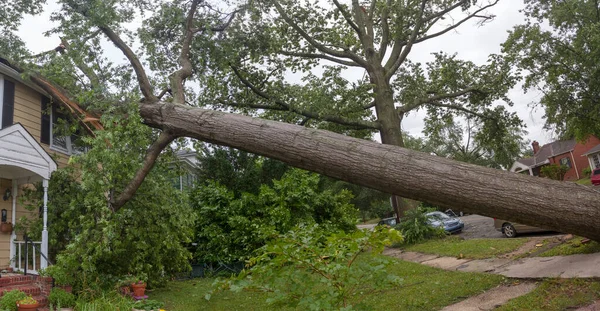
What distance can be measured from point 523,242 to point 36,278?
930cm

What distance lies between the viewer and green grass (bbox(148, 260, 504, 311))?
18.7 ft

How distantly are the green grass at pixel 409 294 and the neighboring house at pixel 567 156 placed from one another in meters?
37.1

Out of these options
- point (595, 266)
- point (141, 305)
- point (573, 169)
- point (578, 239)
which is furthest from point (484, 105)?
point (573, 169)

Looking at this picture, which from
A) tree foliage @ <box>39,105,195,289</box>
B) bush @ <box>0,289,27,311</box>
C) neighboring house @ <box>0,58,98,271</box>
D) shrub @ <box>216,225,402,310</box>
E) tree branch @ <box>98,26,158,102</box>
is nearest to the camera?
shrub @ <box>216,225,402,310</box>

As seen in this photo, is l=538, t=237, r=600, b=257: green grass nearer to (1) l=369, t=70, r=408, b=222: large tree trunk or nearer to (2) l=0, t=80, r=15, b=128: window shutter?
(1) l=369, t=70, r=408, b=222: large tree trunk

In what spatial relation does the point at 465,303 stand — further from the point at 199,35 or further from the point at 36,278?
the point at 199,35

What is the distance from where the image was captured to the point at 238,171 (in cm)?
1541

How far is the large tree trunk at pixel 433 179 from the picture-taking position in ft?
13.4

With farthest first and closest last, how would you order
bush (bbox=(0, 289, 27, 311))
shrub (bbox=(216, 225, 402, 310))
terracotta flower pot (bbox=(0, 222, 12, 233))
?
terracotta flower pot (bbox=(0, 222, 12, 233)), bush (bbox=(0, 289, 27, 311)), shrub (bbox=(216, 225, 402, 310))

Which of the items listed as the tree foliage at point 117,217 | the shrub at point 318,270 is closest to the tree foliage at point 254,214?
the tree foliage at point 117,217

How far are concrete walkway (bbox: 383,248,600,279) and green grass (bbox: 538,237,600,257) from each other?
0.52 ft

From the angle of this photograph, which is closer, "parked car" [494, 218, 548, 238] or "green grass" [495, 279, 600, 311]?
"green grass" [495, 279, 600, 311]

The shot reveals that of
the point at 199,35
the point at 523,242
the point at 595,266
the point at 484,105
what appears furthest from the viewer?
the point at 484,105

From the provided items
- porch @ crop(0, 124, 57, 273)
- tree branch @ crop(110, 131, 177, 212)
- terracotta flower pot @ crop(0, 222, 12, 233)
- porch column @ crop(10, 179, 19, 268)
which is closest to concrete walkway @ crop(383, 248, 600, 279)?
tree branch @ crop(110, 131, 177, 212)
